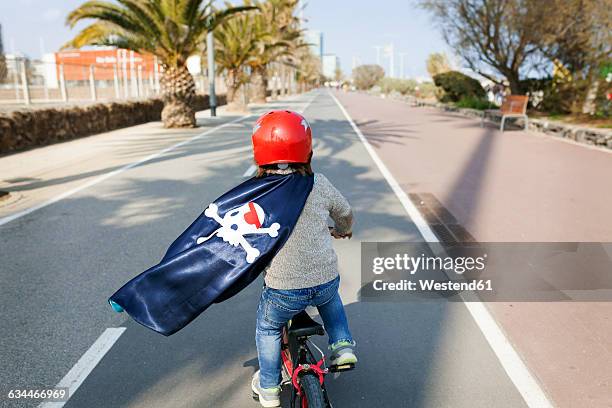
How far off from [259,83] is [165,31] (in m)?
23.6

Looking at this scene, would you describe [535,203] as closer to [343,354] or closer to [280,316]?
[343,354]

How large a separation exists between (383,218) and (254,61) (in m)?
33.4

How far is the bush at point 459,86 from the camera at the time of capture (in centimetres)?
3625

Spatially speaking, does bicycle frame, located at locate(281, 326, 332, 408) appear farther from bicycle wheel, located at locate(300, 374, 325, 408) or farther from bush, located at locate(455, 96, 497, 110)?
bush, located at locate(455, 96, 497, 110)

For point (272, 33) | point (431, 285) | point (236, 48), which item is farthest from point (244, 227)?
point (272, 33)

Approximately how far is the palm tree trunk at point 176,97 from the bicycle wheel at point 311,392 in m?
18.8

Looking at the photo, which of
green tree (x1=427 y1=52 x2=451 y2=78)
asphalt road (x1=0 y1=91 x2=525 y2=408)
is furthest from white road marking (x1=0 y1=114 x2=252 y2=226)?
green tree (x1=427 y1=52 x2=451 y2=78)

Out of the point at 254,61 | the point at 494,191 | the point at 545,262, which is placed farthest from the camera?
the point at 254,61

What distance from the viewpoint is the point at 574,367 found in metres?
3.42

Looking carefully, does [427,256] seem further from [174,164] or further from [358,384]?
[174,164]

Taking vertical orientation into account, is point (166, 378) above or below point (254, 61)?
below

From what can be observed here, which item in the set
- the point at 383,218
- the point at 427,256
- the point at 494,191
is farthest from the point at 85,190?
the point at 494,191

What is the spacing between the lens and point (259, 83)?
42.2m

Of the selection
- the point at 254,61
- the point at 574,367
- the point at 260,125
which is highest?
the point at 254,61
